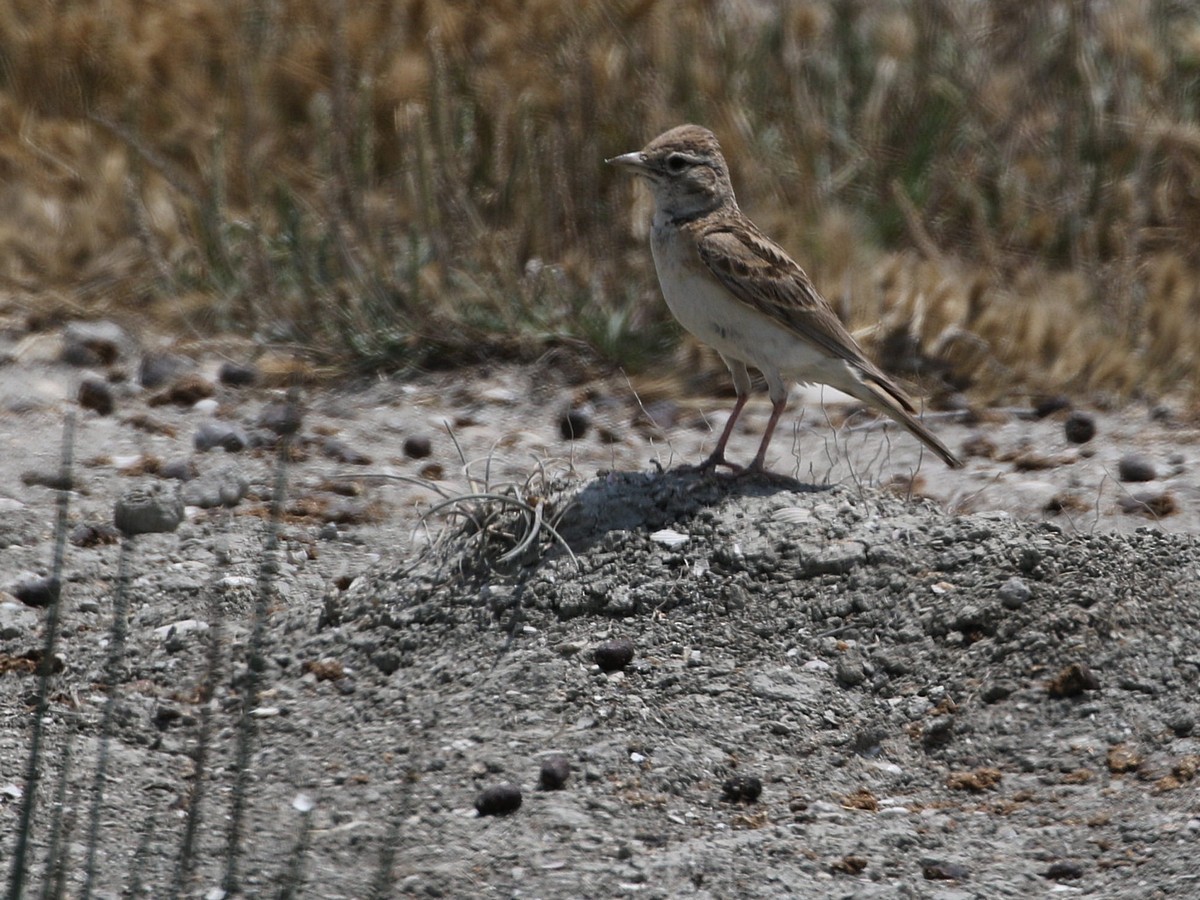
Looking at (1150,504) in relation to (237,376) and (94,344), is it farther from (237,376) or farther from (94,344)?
(94,344)

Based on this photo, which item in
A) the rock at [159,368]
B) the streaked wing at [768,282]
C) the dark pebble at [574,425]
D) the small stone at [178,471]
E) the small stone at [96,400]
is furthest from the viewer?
the rock at [159,368]

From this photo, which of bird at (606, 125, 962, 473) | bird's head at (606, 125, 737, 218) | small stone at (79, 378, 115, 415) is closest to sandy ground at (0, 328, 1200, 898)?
bird at (606, 125, 962, 473)

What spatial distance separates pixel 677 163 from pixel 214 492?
1698mm

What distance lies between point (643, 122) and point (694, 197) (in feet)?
8.39

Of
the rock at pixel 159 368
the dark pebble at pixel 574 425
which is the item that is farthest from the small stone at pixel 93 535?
the dark pebble at pixel 574 425

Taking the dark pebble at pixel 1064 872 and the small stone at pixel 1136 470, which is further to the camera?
the small stone at pixel 1136 470

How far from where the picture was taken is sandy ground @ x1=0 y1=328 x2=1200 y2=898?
3.31m

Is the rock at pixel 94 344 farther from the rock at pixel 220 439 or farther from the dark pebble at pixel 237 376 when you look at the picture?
the rock at pixel 220 439

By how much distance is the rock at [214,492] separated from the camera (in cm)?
521

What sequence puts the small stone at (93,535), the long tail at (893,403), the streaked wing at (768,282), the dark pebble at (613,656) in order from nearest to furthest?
1. the dark pebble at (613,656)
2. the streaked wing at (768,282)
3. the long tail at (893,403)
4. the small stone at (93,535)

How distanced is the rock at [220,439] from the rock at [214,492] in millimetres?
505

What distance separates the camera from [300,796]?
11.7ft

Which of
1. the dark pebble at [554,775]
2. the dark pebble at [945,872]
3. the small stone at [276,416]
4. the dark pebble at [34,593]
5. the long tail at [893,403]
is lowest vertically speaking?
the dark pebble at [34,593]

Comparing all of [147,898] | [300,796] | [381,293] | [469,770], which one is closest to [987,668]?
[469,770]
